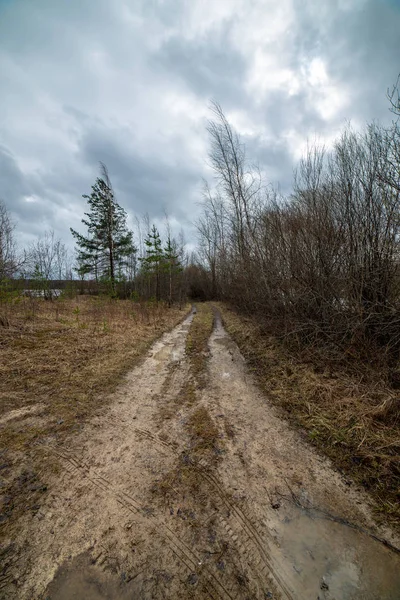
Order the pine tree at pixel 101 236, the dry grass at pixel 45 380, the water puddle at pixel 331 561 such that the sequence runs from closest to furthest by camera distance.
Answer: the water puddle at pixel 331 561
the dry grass at pixel 45 380
the pine tree at pixel 101 236

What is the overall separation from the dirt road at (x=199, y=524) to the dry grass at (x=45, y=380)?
1.04 ft

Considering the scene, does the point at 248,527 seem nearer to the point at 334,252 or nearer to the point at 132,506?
the point at 132,506

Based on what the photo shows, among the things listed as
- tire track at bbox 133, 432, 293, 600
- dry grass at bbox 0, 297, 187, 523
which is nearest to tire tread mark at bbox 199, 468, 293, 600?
tire track at bbox 133, 432, 293, 600

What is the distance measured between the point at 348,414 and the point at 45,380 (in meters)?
5.70

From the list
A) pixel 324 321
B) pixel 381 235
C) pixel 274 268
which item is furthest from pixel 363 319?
pixel 274 268

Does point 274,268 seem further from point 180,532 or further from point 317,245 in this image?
point 180,532

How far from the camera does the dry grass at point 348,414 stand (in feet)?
8.09

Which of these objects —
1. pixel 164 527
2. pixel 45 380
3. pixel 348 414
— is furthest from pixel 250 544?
pixel 45 380

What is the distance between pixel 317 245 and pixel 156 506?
6.44 m

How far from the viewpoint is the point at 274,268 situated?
25.8ft

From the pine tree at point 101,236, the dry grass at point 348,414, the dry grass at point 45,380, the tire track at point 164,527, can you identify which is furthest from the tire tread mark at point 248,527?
the pine tree at point 101,236

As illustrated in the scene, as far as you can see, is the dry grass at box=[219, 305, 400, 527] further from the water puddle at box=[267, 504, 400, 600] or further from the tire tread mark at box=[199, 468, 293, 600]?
the tire tread mark at box=[199, 468, 293, 600]

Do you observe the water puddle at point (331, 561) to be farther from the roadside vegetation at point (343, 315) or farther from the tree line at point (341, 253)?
the tree line at point (341, 253)

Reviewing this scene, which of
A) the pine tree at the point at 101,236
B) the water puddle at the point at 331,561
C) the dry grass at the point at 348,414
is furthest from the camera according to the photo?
the pine tree at the point at 101,236
